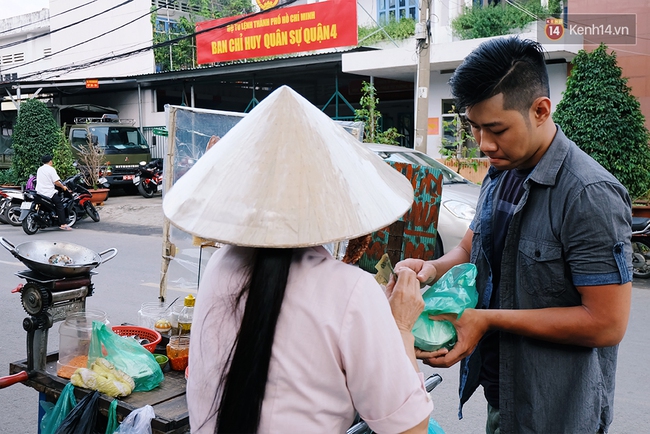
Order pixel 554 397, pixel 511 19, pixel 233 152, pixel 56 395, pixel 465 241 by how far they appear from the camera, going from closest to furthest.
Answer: pixel 233 152, pixel 554 397, pixel 465 241, pixel 56 395, pixel 511 19

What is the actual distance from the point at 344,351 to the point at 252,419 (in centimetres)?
22

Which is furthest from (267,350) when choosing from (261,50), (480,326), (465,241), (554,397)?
(261,50)

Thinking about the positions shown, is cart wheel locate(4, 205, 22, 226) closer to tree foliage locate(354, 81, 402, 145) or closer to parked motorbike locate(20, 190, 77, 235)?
parked motorbike locate(20, 190, 77, 235)

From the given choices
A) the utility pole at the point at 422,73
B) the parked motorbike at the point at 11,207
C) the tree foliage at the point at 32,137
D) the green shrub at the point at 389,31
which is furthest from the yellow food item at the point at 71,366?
the tree foliage at the point at 32,137

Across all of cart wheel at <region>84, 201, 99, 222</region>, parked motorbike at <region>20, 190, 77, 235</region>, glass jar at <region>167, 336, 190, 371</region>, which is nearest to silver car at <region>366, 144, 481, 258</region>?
glass jar at <region>167, 336, 190, 371</region>

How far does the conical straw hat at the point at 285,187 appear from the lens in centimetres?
113

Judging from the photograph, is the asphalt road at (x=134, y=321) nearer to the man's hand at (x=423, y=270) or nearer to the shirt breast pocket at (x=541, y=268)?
the man's hand at (x=423, y=270)

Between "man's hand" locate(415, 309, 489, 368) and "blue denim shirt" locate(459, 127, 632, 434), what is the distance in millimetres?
104

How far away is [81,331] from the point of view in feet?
8.24

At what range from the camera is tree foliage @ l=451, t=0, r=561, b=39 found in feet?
39.6

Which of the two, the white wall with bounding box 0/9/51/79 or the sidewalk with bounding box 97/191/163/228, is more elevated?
the white wall with bounding box 0/9/51/79

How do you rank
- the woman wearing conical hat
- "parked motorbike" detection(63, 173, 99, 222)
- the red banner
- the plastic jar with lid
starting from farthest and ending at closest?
1. the red banner
2. "parked motorbike" detection(63, 173, 99, 222)
3. the plastic jar with lid
4. the woman wearing conical hat

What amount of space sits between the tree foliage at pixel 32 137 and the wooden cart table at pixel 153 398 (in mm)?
15386

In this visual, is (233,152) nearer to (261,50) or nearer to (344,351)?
(344,351)
